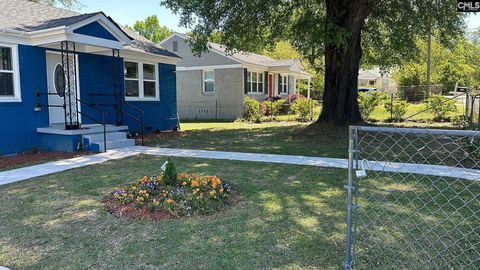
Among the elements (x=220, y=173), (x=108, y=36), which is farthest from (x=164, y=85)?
(x=220, y=173)

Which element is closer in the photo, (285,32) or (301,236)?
(301,236)

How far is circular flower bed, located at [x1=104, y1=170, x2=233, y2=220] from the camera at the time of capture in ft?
15.3

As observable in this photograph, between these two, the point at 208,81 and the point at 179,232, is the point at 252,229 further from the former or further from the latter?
the point at 208,81

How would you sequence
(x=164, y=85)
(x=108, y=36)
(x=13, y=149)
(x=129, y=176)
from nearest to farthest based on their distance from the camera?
(x=129, y=176), (x=13, y=149), (x=108, y=36), (x=164, y=85)

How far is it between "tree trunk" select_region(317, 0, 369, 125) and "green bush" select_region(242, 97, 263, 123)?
7.15 meters

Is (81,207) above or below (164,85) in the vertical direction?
below

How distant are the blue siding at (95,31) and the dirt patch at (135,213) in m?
6.73

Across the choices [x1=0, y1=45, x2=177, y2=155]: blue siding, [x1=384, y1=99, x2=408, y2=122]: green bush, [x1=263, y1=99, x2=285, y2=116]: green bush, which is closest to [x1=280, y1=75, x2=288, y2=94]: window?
[x1=263, y1=99, x2=285, y2=116]: green bush

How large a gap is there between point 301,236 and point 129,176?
13.1 ft

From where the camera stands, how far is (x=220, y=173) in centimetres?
695

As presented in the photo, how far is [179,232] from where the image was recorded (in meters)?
4.10

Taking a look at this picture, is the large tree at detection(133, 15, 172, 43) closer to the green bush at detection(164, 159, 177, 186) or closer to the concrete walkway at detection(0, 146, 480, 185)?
the concrete walkway at detection(0, 146, 480, 185)

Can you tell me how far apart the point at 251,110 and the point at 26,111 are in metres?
13.2

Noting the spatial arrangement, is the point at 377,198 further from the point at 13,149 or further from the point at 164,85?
the point at 164,85
